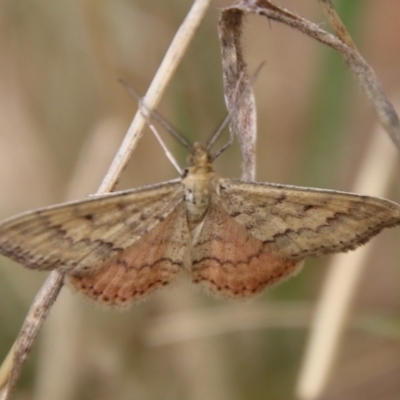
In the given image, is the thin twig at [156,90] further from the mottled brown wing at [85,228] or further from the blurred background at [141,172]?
the blurred background at [141,172]

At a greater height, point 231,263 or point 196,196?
point 196,196

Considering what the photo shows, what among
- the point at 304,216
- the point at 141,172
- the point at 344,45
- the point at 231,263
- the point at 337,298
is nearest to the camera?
the point at 344,45

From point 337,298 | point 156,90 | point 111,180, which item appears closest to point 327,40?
point 156,90

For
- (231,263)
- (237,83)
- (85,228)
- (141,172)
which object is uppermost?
(141,172)

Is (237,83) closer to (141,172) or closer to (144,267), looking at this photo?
(144,267)

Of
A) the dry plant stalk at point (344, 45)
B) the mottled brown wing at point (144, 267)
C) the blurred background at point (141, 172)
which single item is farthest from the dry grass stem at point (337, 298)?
the dry plant stalk at point (344, 45)

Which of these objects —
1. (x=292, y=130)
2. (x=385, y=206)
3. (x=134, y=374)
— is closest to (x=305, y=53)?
(x=292, y=130)

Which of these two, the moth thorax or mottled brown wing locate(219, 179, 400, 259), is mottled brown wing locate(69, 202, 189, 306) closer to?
the moth thorax

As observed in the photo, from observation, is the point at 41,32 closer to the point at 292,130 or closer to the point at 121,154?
the point at 121,154
